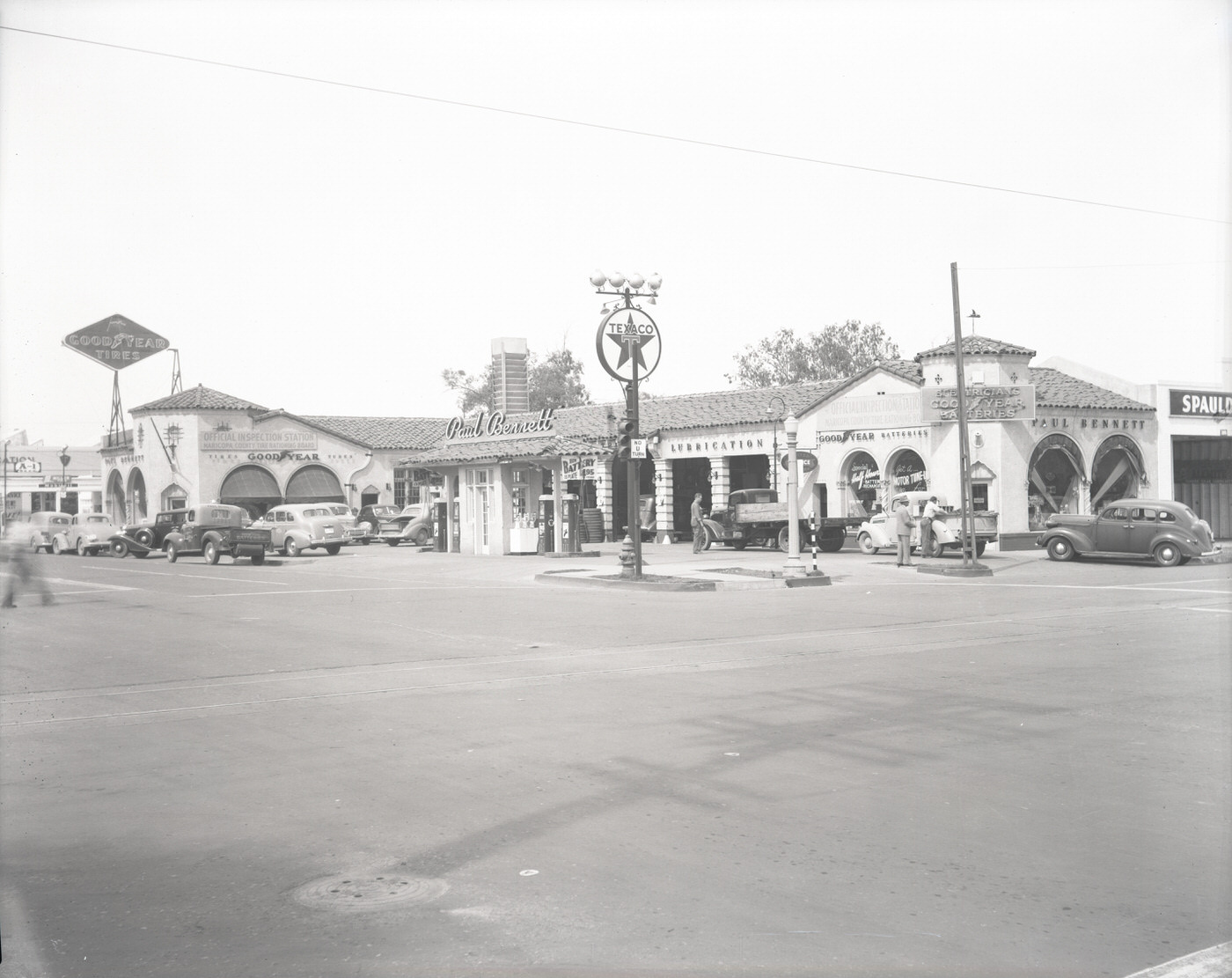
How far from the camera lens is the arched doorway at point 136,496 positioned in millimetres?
55438

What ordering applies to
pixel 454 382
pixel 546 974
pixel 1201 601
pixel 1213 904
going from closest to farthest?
pixel 546 974 < pixel 1213 904 < pixel 1201 601 < pixel 454 382

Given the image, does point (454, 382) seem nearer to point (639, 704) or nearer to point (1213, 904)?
point (639, 704)

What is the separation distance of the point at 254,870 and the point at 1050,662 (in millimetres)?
8951

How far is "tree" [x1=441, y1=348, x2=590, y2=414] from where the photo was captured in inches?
2965

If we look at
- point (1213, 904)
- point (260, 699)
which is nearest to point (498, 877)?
point (1213, 904)

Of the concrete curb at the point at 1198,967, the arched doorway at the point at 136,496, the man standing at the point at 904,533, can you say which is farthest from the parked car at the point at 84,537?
the concrete curb at the point at 1198,967

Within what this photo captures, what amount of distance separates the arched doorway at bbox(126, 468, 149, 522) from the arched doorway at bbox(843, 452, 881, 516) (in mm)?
34373

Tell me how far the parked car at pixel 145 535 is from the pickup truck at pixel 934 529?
23.8 metres

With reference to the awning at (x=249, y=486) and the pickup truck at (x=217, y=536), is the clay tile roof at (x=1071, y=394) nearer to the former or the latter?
the pickup truck at (x=217, y=536)

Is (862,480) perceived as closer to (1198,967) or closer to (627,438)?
(627,438)

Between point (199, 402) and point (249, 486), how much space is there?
4528 millimetres

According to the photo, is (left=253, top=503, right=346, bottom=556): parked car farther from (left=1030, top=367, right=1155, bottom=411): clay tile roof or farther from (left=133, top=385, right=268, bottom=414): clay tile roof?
(left=1030, top=367, right=1155, bottom=411): clay tile roof

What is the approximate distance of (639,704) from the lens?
9.86 m

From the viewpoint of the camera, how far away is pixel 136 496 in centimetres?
5591
